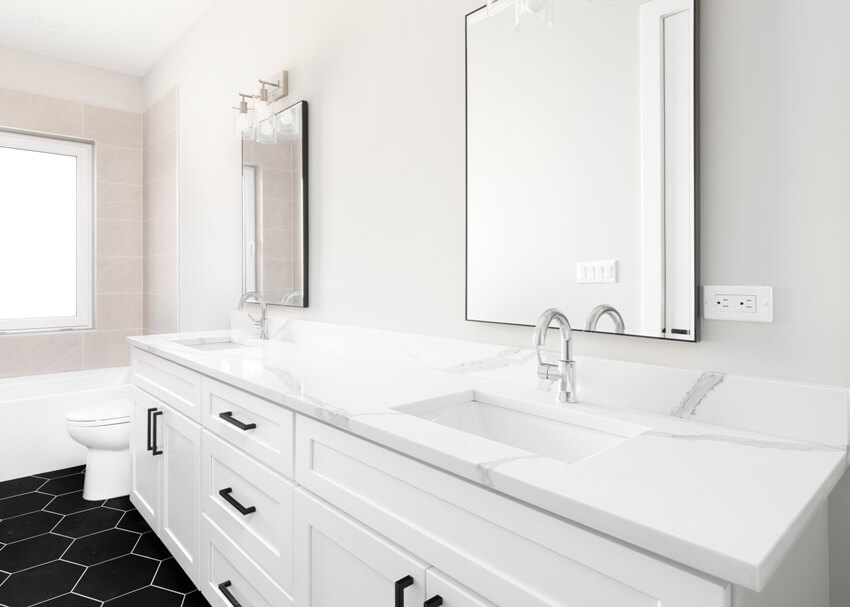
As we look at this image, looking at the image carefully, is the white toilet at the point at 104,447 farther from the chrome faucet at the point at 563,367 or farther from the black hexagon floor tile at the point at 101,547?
the chrome faucet at the point at 563,367

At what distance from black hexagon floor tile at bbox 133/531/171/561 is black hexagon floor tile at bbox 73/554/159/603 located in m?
0.03

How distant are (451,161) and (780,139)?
0.87 meters

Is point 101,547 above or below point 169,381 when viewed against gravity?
below

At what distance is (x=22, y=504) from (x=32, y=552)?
63 centimetres

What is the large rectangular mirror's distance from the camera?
109 cm

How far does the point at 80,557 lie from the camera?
2080 mm

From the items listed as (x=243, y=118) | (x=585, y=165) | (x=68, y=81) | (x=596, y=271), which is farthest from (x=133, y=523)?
(x=68, y=81)

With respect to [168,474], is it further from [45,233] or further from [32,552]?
[45,233]

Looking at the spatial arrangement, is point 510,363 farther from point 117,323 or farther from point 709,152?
point 117,323

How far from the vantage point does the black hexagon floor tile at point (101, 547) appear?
6.80 feet

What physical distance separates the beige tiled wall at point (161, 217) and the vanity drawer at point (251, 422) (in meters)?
1.87

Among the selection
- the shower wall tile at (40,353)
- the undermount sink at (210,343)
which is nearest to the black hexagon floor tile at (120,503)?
the undermount sink at (210,343)

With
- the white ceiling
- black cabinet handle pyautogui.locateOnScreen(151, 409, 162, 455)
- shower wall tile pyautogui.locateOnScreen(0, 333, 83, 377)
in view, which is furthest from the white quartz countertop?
shower wall tile pyautogui.locateOnScreen(0, 333, 83, 377)

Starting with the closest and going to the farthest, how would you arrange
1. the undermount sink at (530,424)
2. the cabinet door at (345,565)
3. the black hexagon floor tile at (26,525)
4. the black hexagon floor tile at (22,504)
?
the cabinet door at (345,565) → the undermount sink at (530,424) → the black hexagon floor tile at (26,525) → the black hexagon floor tile at (22,504)
